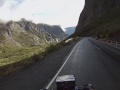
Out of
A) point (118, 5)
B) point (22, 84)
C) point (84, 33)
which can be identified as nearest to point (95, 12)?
point (84, 33)

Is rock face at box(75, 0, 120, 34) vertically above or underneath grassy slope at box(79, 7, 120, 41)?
above

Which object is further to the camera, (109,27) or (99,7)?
(99,7)

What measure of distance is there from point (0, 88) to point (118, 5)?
143 metres

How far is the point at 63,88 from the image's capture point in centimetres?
727

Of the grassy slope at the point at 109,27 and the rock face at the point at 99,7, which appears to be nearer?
the grassy slope at the point at 109,27

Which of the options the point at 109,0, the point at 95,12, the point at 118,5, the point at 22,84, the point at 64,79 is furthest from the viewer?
the point at 95,12

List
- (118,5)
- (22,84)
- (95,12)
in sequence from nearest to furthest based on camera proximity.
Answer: (22,84) → (118,5) → (95,12)

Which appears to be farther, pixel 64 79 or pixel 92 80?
pixel 92 80

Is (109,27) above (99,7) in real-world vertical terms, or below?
below

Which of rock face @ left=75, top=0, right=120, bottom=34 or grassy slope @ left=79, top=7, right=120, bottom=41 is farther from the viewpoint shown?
rock face @ left=75, top=0, right=120, bottom=34

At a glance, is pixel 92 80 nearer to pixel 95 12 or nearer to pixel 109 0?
pixel 109 0

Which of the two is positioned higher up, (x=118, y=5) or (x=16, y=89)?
(x=118, y=5)

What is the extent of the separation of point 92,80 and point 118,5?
14181cm

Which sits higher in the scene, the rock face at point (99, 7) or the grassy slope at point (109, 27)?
the rock face at point (99, 7)
